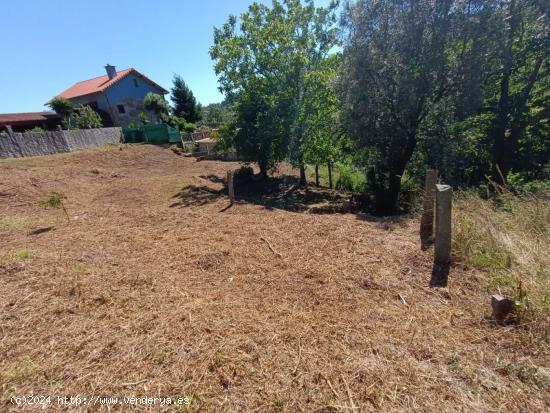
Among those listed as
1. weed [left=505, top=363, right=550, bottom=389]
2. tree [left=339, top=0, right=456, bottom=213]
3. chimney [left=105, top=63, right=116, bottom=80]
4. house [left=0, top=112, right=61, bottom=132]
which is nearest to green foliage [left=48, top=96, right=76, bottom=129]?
house [left=0, top=112, right=61, bottom=132]

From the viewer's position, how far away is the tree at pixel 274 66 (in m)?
12.3

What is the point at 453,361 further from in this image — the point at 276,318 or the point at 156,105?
the point at 156,105

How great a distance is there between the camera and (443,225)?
3.40 m

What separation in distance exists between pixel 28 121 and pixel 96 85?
7.52 meters

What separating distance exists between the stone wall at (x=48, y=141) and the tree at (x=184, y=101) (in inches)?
518

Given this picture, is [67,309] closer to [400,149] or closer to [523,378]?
[523,378]

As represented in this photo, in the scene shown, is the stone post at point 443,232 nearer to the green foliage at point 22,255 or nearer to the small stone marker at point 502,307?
the small stone marker at point 502,307

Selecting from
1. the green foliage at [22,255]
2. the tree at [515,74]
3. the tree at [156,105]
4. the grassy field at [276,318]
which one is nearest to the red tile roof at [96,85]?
the tree at [156,105]

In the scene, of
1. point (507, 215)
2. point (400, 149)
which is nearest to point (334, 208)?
point (400, 149)

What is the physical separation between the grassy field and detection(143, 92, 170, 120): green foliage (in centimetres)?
2693

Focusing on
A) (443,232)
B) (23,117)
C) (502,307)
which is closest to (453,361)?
(502,307)

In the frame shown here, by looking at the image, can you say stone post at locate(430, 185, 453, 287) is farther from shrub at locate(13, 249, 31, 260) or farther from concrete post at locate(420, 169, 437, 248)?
shrub at locate(13, 249, 31, 260)

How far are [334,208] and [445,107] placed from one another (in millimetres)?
5096

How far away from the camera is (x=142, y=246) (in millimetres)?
4641
